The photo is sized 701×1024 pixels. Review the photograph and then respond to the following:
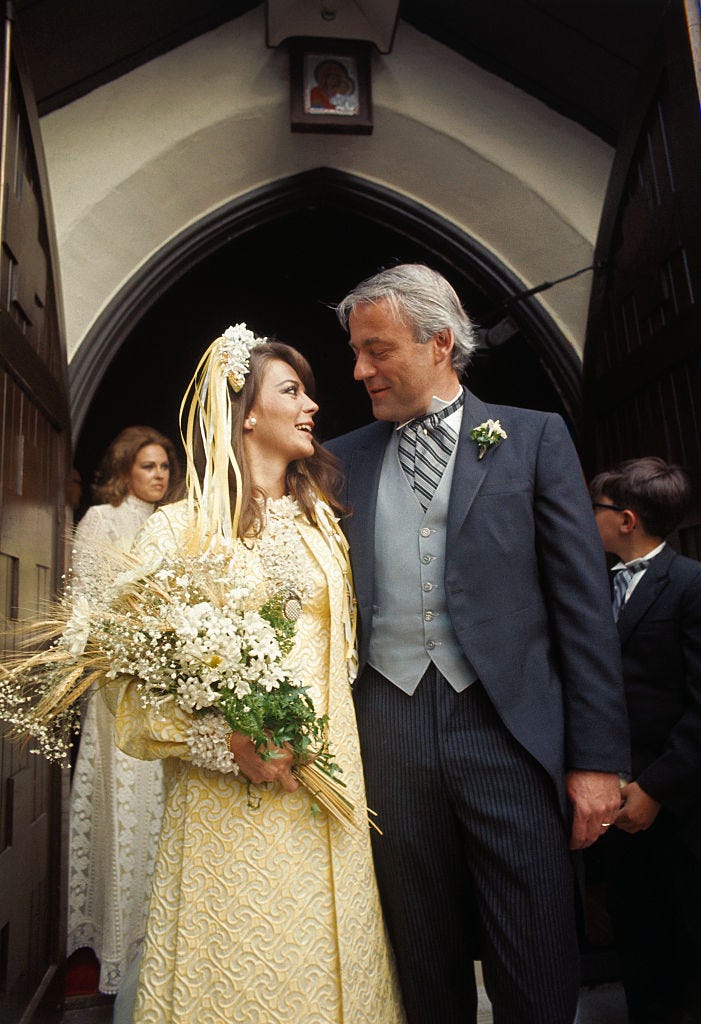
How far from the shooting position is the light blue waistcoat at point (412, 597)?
1778 mm

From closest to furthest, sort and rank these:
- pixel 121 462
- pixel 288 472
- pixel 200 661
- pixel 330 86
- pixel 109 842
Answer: pixel 200 661
pixel 288 472
pixel 109 842
pixel 330 86
pixel 121 462

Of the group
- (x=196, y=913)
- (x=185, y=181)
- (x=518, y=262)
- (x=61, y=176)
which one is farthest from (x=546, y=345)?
(x=196, y=913)

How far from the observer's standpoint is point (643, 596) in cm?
235

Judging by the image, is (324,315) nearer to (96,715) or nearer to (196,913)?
(96,715)

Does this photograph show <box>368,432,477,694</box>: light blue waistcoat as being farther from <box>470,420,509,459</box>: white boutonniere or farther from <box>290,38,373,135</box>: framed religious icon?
<box>290,38,373,135</box>: framed religious icon

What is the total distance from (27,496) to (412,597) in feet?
4.60

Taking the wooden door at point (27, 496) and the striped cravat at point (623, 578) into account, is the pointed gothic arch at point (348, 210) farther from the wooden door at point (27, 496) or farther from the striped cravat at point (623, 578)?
the striped cravat at point (623, 578)

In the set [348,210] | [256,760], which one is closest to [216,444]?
[256,760]

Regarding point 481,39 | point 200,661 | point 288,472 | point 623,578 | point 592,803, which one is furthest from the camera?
point 481,39

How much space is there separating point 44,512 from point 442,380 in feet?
5.09

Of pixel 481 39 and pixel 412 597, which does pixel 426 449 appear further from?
pixel 481 39

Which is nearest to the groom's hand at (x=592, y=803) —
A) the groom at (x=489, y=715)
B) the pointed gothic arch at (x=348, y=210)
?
the groom at (x=489, y=715)

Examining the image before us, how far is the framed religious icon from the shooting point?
353cm

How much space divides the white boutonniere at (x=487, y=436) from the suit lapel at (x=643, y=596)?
2.54ft
